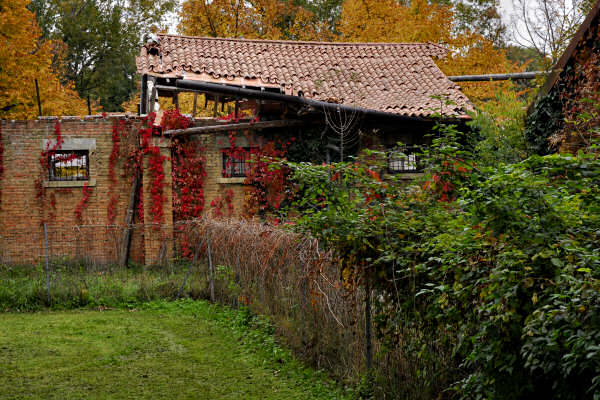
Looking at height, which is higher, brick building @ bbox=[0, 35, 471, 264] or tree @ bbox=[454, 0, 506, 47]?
tree @ bbox=[454, 0, 506, 47]

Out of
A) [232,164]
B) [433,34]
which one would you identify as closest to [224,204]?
[232,164]

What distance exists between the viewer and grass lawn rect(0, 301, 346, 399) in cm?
624

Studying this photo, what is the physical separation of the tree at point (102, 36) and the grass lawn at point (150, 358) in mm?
28578

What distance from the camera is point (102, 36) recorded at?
36906 mm

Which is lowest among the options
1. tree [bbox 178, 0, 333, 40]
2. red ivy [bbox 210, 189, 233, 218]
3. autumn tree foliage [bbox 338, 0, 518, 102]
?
red ivy [bbox 210, 189, 233, 218]

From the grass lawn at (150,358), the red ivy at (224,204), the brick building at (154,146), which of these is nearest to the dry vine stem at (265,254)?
the grass lawn at (150,358)

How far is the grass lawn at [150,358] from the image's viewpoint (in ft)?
20.5

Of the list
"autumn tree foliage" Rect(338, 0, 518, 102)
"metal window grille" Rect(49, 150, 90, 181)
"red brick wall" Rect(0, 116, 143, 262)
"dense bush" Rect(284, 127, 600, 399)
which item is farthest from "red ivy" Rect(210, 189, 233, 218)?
"autumn tree foliage" Rect(338, 0, 518, 102)

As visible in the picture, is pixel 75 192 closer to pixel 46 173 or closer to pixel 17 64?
pixel 46 173

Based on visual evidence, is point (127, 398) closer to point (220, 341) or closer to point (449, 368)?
point (220, 341)

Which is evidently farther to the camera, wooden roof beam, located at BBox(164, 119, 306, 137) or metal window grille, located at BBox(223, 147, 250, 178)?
metal window grille, located at BBox(223, 147, 250, 178)

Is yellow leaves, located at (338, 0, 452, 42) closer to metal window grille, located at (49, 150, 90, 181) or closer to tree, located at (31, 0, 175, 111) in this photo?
metal window grille, located at (49, 150, 90, 181)

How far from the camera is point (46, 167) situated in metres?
15.1

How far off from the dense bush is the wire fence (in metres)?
0.67
